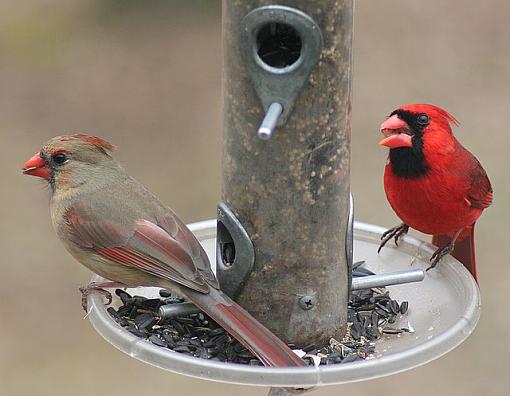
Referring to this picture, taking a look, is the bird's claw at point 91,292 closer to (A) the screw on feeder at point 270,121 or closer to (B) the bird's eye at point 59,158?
(B) the bird's eye at point 59,158

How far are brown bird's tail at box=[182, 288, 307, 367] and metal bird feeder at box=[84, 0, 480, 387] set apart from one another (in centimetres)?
17

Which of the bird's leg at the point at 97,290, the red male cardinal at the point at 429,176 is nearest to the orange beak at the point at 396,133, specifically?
the red male cardinal at the point at 429,176

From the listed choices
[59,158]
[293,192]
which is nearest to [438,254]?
[293,192]

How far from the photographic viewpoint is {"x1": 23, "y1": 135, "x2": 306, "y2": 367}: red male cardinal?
146 inches

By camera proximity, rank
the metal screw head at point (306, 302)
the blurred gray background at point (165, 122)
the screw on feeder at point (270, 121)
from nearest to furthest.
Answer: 1. the screw on feeder at point (270, 121)
2. the metal screw head at point (306, 302)
3. the blurred gray background at point (165, 122)

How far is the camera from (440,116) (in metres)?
4.32

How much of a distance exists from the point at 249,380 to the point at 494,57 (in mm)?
7598

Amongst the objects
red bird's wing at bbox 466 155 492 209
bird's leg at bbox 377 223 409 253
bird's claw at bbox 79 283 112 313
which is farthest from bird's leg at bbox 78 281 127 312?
red bird's wing at bbox 466 155 492 209

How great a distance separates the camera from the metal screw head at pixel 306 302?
12.6ft

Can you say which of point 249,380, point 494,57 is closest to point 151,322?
point 249,380

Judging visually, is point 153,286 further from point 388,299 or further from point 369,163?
point 369,163

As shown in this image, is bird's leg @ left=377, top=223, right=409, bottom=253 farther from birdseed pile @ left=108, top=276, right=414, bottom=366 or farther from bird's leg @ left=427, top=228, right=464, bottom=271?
birdseed pile @ left=108, top=276, right=414, bottom=366

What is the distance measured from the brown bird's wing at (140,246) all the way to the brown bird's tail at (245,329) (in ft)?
0.14

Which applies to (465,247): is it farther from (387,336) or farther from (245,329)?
(245,329)
